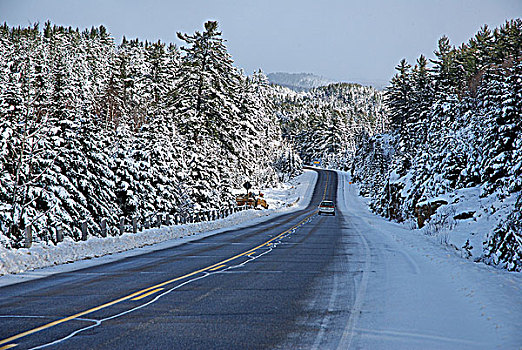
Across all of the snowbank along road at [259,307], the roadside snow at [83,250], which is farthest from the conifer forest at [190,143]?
the snowbank along road at [259,307]

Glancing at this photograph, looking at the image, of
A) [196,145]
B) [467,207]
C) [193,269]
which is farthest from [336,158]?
[193,269]

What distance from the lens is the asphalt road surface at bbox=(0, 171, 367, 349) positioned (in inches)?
232

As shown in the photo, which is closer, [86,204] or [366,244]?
[366,244]

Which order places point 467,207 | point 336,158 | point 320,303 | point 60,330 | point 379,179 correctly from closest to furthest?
point 60,330
point 320,303
point 467,207
point 379,179
point 336,158

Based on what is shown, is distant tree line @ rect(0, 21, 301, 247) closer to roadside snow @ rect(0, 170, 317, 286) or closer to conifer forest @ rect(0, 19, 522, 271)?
conifer forest @ rect(0, 19, 522, 271)

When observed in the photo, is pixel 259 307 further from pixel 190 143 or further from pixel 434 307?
pixel 190 143

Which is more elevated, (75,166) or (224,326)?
(75,166)

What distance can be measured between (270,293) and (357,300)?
180 cm

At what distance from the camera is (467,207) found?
2356 cm

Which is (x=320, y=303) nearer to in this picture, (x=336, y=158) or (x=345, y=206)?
(x=345, y=206)

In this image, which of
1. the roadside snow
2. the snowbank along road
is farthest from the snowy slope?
the roadside snow

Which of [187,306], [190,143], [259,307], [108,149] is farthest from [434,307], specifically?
[190,143]

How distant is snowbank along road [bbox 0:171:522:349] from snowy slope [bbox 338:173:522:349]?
A: 22 mm

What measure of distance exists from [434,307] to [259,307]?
310 centimetres
